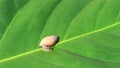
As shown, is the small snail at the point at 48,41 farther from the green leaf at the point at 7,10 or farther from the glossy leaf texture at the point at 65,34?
the green leaf at the point at 7,10

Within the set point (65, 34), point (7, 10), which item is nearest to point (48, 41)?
point (65, 34)

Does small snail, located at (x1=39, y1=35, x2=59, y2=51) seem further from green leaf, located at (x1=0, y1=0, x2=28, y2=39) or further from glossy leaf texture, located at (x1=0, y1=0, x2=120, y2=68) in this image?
green leaf, located at (x1=0, y1=0, x2=28, y2=39)

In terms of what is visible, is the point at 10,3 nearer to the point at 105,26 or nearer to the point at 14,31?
the point at 14,31

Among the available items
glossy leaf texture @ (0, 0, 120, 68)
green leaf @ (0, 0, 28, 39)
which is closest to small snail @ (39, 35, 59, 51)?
glossy leaf texture @ (0, 0, 120, 68)

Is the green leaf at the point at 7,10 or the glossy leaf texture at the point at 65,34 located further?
the green leaf at the point at 7,10

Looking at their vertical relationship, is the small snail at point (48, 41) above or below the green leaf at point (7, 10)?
below

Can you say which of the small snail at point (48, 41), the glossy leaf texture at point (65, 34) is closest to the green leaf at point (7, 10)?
the glossy leaf texture at point (65, 34)

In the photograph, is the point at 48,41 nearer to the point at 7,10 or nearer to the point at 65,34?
the point at 65,34
